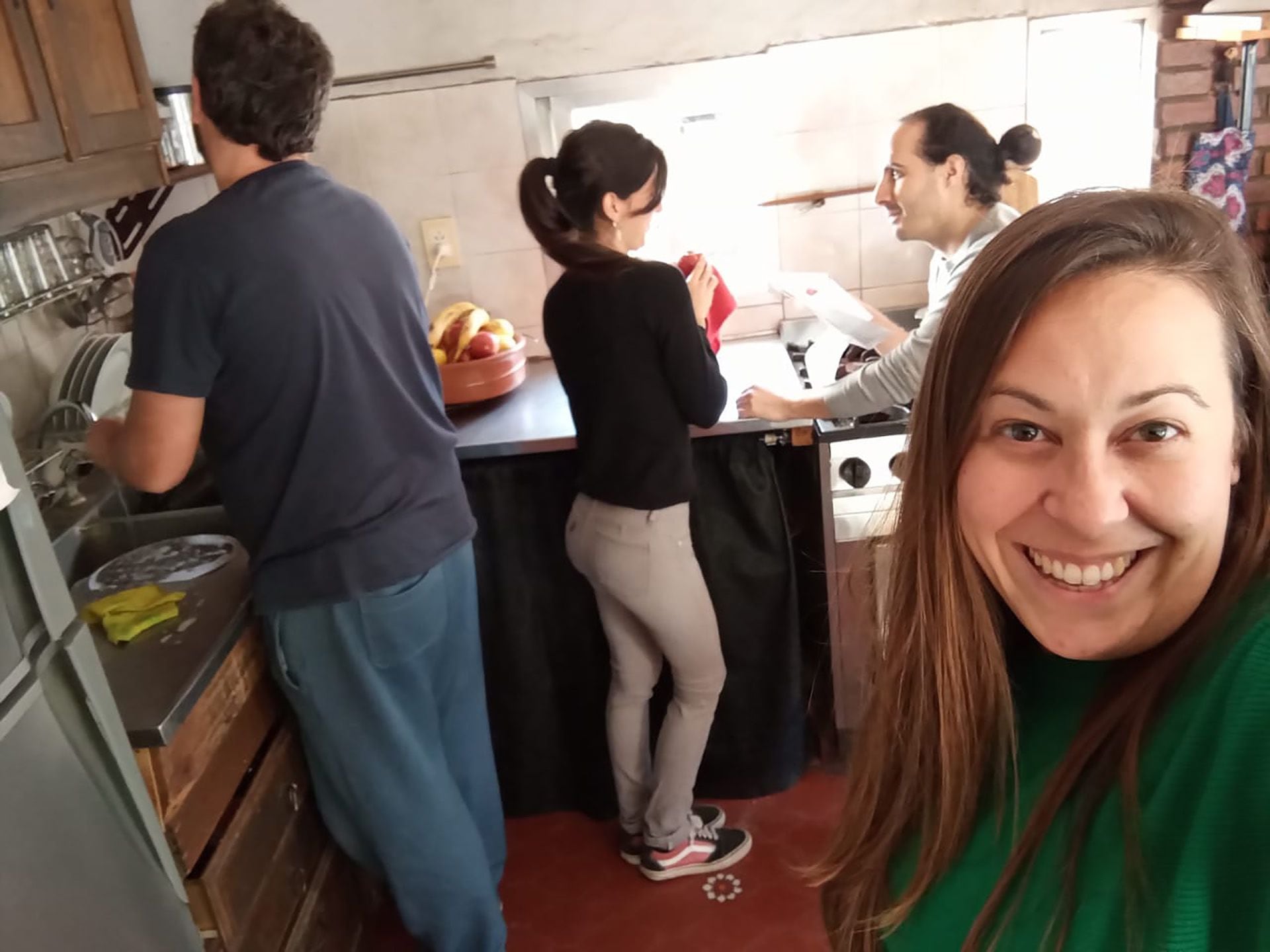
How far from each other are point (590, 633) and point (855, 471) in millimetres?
606

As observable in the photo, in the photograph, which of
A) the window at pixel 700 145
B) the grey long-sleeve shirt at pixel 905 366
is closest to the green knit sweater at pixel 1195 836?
the grey long-sleeve shirt at pixel 905 366

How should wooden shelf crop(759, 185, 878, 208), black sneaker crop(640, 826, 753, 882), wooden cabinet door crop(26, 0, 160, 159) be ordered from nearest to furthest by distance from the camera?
1. wooden cabinet door crop(26, 0, 160, 159)
2. black sneaker crop(640, 826, 753, 882)
3. wooden shelf crop(759, 185, 878, 208)

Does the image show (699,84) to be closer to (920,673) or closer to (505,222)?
(505,222)

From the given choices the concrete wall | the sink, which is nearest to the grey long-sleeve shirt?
the concrete wall

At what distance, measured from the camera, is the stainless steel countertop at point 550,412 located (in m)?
1.80

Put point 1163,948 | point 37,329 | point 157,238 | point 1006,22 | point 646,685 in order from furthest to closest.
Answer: point 1006,22
point 646,685
point 37,329
point 157,238
point 1163,948

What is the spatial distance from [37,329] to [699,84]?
4.55 feet

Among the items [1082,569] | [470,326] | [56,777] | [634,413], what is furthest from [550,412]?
[1082,569]

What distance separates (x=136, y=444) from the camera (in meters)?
1.28

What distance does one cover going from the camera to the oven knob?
1826mm

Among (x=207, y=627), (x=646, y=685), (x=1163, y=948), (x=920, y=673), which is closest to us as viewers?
(x=1163, y=948)

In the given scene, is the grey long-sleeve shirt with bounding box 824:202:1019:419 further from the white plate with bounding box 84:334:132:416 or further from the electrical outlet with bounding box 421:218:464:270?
the white plate with bounding box 84:334:132:416

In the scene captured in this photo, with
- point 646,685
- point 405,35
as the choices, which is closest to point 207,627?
point 646,685

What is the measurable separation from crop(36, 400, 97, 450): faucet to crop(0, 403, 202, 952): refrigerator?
74 centimetres
